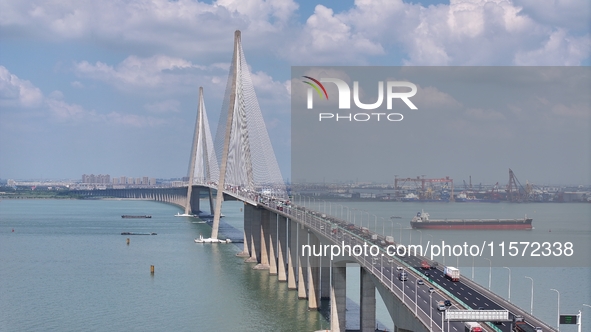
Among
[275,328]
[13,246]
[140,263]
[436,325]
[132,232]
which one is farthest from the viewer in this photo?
[132,232]

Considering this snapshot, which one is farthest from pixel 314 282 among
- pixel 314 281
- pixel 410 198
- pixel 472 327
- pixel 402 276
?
pixel 410 198

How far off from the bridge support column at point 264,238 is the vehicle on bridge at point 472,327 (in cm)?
3827

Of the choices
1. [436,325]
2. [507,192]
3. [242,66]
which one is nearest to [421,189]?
[507,192]

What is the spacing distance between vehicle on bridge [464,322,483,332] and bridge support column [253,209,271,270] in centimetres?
3827

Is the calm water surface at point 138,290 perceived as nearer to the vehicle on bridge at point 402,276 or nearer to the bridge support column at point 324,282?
the bridge support column at point 324,282

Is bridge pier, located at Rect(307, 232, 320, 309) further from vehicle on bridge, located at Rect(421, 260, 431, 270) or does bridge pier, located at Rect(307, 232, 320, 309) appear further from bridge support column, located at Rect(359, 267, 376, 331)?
bridge support column, located at Rect(359, 267, 376, 331)

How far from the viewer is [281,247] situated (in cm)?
5781

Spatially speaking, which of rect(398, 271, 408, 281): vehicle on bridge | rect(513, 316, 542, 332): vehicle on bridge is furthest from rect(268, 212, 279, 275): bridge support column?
rect(513, 316, 542, 332): vehicle on bridge

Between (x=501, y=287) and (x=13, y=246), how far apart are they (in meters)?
55.8

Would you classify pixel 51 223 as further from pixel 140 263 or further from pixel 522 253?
pixel 522 253

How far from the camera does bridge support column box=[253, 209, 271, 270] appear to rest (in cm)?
6267

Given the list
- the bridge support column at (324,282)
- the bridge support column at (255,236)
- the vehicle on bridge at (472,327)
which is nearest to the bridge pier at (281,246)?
the bridge support column at (255,236)

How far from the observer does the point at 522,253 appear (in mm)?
76938

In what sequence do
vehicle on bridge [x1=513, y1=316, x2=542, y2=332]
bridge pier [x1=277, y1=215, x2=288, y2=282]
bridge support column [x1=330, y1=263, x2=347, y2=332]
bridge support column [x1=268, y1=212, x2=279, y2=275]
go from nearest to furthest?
vehicle on bridge [x1=513, y1=316, x2=542, y2=332] → bridge support column [x1=330, y1=263, x2=347, y2=332] → bridge pier [x1=277, y1=215, x2=288, y2=282] → bridge support column [x1=268, y1=212, x2=279, y2=275]
